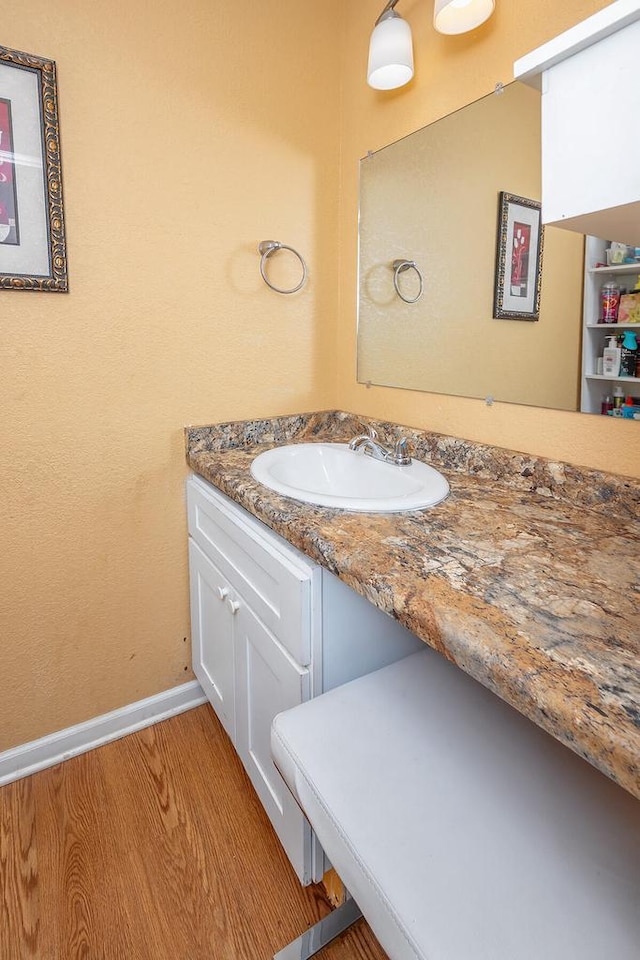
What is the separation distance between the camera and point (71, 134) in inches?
47.1

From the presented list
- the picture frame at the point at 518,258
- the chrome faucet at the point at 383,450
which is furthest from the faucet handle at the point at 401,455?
the picture frame at the point at 518,258

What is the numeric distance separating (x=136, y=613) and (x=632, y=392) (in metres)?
1.37

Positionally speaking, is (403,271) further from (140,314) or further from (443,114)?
(140,314)

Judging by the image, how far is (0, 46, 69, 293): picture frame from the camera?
112 centimetres

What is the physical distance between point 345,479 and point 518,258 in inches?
26.5

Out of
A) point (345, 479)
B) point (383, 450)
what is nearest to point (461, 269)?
point (383, 450)

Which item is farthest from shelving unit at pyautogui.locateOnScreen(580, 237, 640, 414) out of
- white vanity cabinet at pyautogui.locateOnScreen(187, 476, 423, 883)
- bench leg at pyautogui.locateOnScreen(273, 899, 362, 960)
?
bench leg at pyautogui.locateOnScreen(273, 899, 362, 960)

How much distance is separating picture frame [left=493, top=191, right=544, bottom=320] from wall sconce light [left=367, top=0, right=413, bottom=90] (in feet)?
1.42

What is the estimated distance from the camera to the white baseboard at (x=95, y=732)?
1.39 meters

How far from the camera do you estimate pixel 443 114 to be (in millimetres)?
1279

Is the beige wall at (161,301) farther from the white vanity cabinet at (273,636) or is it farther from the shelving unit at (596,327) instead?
the white vanity cabinet at (273,636)

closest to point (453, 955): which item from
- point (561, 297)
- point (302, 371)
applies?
point (561, 297)

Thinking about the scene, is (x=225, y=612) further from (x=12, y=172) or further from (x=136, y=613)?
(x=12, y=172)

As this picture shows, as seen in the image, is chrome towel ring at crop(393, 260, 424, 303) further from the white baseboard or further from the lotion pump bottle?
the white baseboard
